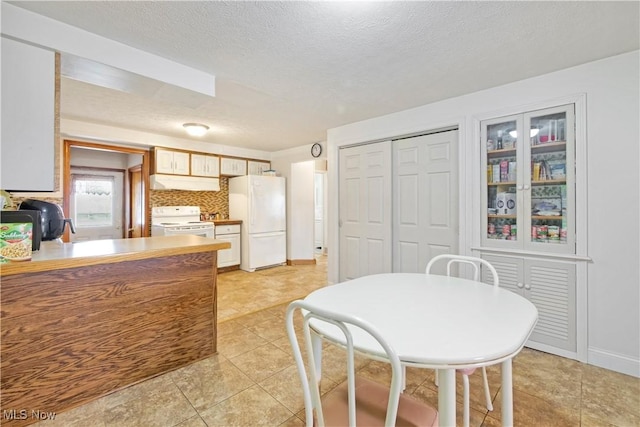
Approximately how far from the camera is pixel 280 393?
5.97 feet

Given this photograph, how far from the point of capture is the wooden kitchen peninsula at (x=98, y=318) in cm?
152

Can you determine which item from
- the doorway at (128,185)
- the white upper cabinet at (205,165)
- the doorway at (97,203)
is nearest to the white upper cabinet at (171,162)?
the white upper cabinet at (205,165)

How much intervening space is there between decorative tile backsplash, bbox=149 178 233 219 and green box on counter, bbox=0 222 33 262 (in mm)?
3374

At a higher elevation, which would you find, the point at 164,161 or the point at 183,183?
the point at 164,161

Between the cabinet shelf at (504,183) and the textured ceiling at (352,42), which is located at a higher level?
the textured ceiling at (352,42)

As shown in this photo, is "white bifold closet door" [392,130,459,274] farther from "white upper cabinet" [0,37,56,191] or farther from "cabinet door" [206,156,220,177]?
"cabinet door" [206,156,220,177]

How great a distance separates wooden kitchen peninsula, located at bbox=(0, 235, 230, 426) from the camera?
1518 mm

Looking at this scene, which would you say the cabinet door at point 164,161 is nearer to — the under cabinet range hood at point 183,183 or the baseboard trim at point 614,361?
the under cabinet range hood at point 183,183

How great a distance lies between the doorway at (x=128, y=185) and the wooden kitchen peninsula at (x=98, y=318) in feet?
8.58

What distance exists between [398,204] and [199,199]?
144 inches

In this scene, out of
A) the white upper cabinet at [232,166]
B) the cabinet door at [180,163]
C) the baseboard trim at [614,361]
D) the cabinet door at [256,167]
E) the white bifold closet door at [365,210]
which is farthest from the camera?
the cabinet door at [256,167]

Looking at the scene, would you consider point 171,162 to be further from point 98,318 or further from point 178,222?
point 98,318

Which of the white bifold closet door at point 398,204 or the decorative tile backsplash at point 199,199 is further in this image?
the decorative tile backsplash at point 199,199

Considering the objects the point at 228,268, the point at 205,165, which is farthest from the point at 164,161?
the point at 228,268
